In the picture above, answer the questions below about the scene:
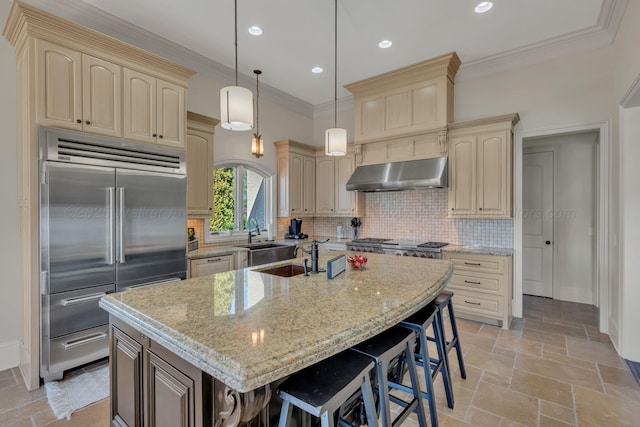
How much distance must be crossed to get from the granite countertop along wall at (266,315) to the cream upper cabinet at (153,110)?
71.8 inches

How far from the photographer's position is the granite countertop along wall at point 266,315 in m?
0.97

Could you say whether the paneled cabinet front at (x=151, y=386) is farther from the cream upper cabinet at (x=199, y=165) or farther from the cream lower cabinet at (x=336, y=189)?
the cream lower cabinet at (x=336, y=189)

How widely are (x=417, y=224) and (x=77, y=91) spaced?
4421mm

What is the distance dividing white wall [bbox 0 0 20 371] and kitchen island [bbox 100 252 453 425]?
6.39 feet

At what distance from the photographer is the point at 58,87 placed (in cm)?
A: 252

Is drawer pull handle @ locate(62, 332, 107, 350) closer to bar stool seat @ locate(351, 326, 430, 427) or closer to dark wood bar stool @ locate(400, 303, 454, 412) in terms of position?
bar stool seat @ locate(351, 326, 430, 427)

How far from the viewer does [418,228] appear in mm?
4820

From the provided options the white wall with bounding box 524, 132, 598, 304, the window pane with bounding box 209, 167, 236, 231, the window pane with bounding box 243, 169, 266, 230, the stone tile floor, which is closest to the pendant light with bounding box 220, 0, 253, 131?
the stone tile floor

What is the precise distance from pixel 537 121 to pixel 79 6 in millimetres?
5298

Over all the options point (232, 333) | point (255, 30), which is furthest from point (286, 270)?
point (255, 30)

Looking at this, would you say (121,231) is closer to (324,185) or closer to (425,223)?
(324,185)

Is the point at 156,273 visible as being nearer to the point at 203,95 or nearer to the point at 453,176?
the point at 203,95

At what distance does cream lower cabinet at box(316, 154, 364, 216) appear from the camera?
5.18m

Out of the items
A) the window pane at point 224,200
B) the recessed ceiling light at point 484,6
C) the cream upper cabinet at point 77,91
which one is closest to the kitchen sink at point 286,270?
the cream upper cabinet at point 77,91
